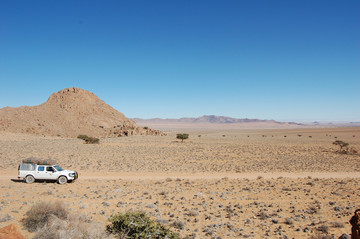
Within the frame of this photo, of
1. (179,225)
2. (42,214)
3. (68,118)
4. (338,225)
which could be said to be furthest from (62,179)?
(68,118)

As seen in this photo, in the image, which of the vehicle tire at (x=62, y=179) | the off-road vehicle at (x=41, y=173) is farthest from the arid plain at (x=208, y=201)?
the off-road vehicle at (x=41, y=173)

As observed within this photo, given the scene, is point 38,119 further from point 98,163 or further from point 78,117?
point 98,163

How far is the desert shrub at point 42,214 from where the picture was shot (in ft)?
28.2

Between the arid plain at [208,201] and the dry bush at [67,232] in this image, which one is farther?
the arid plain at [208,201]

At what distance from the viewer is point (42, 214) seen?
9008mm

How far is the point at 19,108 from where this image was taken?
82250 millimetres

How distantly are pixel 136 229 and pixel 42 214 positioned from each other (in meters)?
3.95

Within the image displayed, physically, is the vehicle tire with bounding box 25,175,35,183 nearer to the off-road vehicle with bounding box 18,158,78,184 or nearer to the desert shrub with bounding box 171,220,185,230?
the off-road vehicle with bounding box 18,158,78,184

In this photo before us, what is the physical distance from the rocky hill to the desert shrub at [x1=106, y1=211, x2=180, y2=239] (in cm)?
6627

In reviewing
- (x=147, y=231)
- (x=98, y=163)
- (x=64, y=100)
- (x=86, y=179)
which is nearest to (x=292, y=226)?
(x=147, y=231)

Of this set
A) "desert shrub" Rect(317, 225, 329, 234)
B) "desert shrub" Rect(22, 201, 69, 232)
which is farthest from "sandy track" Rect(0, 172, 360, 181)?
"desert shrub" Rect(317, 225, 329, 234)

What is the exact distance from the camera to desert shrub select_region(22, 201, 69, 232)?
8.59m

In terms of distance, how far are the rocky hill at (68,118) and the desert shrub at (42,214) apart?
212 ft

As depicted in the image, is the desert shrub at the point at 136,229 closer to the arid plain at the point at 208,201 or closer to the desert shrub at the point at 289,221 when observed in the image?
the arid plain at the point at 208,201
